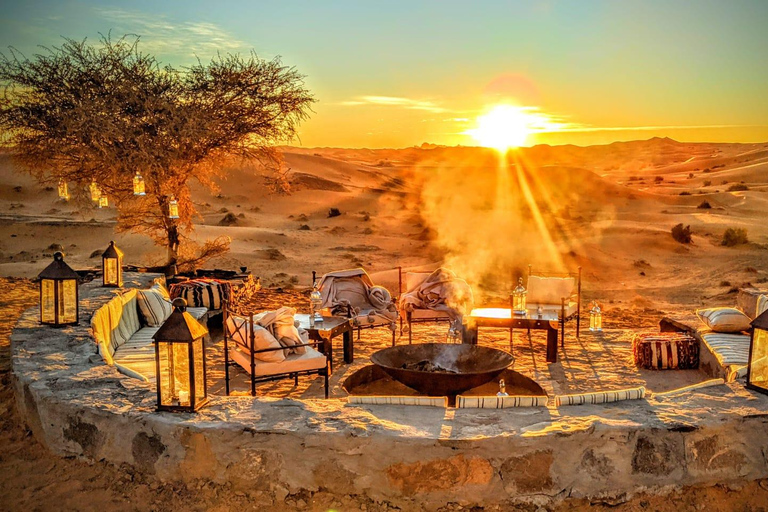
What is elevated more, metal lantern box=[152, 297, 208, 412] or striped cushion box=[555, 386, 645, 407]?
metal lantern box=[152, 297, 208, 412]

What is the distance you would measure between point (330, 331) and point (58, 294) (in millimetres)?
3235

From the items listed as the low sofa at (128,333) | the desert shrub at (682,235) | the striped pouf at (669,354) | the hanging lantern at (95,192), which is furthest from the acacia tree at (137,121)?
the desert shrub at (682,235)

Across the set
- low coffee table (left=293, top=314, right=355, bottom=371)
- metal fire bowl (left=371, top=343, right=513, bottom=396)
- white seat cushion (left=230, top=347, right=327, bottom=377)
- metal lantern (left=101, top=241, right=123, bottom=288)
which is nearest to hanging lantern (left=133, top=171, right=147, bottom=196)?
metal lantern (left=101, top=241, right=123, bottom=288)

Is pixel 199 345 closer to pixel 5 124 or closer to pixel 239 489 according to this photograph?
pixel 239 489

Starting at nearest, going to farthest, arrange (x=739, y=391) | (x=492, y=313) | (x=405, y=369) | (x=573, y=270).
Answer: (x=739, y=391), (x=405, y=369), (x=492, y=313), (x=573, y=270)

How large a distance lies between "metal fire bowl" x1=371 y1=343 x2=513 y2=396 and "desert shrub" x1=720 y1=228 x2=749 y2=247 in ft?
59.5

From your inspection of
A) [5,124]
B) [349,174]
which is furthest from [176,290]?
[349,174]

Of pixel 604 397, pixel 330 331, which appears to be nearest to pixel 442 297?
pixel 330 331

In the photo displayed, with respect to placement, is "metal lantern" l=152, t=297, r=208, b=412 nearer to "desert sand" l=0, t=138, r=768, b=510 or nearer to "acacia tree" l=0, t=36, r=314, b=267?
"desert sand" l=0, t=138, r=768, b=510

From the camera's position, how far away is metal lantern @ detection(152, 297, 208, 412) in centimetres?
507

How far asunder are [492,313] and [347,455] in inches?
228

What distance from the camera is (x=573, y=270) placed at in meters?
19.5

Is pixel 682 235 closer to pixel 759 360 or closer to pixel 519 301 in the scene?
pixel 519 301

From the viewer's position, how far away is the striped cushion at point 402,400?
17.8 feet
